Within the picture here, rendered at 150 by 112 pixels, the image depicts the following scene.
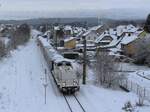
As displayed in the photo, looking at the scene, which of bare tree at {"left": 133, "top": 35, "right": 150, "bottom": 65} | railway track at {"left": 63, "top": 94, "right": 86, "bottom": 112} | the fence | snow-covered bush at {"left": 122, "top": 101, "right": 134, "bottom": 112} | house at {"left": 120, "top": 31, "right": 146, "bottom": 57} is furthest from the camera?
house at {"left": 120, "top": 31, "right": 146, "bottom": 57}

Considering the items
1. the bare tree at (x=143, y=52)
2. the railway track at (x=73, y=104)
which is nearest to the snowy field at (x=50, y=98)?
the railway track at (x=73, y=104)

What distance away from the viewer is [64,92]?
3027 centimetres

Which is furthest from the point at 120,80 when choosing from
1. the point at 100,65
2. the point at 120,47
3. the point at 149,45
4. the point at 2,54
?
the point at 120,47

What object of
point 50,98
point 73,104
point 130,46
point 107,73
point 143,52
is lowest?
point 130,46

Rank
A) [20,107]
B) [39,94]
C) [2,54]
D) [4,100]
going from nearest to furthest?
1. [20,107]
2. [4,100]
3. [39,94]
4. [2,54]

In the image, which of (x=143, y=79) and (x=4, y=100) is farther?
(x=143, y=79)

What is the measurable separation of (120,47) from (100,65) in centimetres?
4087

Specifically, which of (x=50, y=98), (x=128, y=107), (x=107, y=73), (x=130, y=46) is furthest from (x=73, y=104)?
(x=130, y=46)

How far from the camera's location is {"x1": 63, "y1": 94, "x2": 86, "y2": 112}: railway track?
2475 centimetres

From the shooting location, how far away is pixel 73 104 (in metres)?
26.5

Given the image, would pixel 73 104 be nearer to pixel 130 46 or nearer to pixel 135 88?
pixel 135 88

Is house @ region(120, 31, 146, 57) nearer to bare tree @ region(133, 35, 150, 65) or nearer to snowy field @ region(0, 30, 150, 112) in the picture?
bare tree @ region(133, 35, 150, 65)

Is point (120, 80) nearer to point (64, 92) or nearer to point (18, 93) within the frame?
point (64, 92)

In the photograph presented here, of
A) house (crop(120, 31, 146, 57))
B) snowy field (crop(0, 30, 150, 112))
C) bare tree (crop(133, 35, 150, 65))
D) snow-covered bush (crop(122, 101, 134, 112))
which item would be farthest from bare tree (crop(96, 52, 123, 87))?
house (crop(120, 31, 146, 57))
